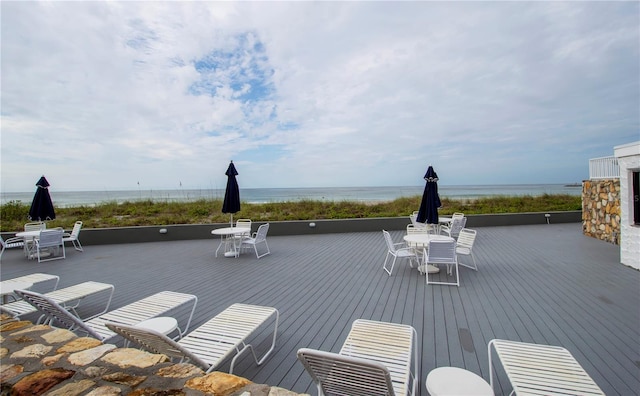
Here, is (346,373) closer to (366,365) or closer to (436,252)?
(366,365)

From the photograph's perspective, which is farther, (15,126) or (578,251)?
(15,126)

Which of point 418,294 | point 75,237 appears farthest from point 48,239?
point 418,294

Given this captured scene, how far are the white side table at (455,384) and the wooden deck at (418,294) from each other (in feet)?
1.27

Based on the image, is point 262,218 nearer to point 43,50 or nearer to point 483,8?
point 43,50

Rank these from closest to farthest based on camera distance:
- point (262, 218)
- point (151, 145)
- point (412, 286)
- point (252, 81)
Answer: point (412, 286), point (262, 218), point (252, 81), point (151, 145)

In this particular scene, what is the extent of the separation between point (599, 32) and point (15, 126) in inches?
619

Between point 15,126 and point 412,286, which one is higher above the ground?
point 15,126

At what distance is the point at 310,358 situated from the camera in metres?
1.37

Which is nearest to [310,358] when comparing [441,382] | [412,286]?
[441,382]

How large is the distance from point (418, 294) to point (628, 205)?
425cm

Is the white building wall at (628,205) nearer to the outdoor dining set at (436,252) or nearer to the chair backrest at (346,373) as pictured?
the outdoor dining set at (436,252)

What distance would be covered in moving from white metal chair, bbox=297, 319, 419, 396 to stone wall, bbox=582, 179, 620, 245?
7.70 metres

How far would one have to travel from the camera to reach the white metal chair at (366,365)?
1275 mm

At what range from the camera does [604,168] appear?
23.5ft
